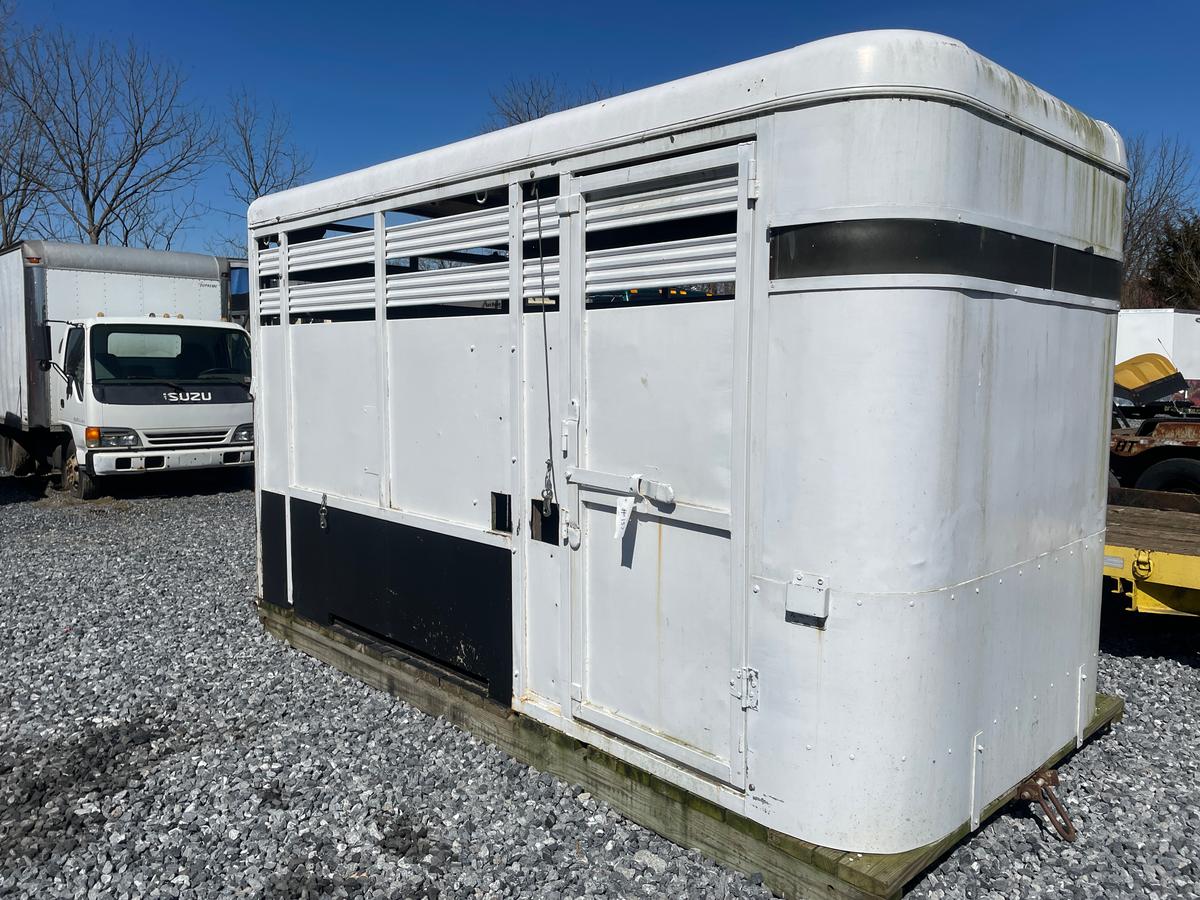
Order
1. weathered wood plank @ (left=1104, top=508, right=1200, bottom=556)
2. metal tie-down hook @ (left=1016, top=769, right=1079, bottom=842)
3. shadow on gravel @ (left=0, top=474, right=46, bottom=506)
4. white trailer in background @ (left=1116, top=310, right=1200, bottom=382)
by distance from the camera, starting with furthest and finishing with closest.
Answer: white trailer in background @ (left=1116, top=310, right=1200, bottom=382), shadow on gravel @ (left=0, top=474, right=46, bottom=506), weathered wood plank @ (left=1104, top=508, right=1200, bottom=556), metal tie-down hook @ (left=1016, top=769, right=1079, bottom=842)

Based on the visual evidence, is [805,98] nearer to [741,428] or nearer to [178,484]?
[741,428]

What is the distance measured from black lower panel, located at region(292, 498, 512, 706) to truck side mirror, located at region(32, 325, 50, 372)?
775cm

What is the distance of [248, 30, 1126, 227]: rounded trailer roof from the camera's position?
2.74 meters

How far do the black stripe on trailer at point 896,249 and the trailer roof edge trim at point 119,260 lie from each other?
1087cm

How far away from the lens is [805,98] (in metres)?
2.84

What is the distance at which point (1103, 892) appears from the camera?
122 inches

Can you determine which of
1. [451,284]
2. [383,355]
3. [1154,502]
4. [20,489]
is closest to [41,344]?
[20,489]

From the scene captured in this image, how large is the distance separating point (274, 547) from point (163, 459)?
5997 millimetres

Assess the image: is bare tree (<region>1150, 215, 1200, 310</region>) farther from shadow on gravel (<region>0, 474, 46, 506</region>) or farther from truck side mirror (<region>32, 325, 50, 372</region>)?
shadow on gravel (<region>0, 474, 46, 506</region>)

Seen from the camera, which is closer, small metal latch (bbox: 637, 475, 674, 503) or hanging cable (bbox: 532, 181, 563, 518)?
small metal latch (bbox: 637, 475, 674, 503)

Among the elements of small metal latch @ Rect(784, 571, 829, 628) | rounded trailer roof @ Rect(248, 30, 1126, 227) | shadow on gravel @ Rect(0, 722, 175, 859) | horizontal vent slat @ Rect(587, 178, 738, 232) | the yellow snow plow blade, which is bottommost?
shadow on gravel @ Rect(0, 722, 175, 859)

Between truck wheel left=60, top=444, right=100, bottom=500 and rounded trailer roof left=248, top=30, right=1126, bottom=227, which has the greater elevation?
rounded trailer roof left=248, top=30, right=1126, bottom=227

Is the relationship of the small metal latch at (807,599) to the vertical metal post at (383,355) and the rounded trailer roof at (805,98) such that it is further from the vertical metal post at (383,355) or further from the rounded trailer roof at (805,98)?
the vertical metal post at (383,355)

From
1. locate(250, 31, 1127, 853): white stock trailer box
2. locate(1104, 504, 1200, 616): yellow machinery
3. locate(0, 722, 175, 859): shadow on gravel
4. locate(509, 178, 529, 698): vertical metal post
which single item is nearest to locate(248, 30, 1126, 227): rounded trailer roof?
locate(250, 31, 1127, 853): white stock trailer box
